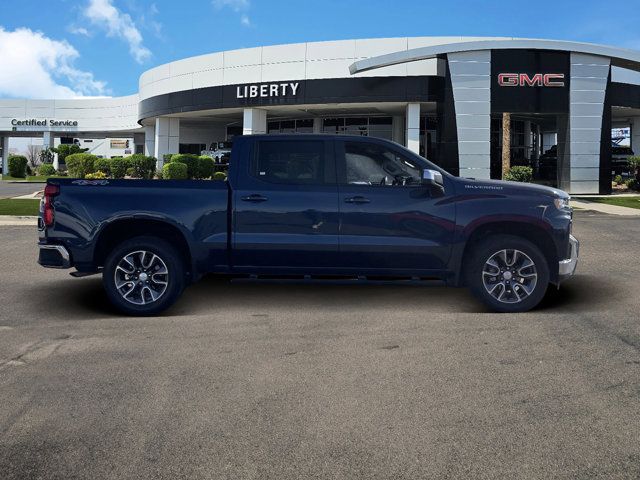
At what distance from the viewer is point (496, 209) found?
21.9 feet

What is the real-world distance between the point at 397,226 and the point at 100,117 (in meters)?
72.6

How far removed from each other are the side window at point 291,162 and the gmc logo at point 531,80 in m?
25.9

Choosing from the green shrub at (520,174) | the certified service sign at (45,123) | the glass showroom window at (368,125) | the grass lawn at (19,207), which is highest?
the certified service sign at (45,123)

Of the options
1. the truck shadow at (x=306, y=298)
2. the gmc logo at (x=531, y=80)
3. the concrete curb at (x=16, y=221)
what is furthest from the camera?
the gmc logo at (x=531, y=80)

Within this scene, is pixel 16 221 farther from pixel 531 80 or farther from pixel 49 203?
pixel 531 80

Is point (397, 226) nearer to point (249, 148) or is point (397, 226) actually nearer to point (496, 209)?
point (496, 209)

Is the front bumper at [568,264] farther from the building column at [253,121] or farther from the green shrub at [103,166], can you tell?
→ the building column at [253,121]

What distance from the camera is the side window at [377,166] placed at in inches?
270

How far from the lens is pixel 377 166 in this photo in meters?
6.95

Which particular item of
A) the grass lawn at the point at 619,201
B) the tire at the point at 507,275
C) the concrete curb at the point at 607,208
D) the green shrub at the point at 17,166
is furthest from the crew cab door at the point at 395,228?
the green shrub at the point at 17,166

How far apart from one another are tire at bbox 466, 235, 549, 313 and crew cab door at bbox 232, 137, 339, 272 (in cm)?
159

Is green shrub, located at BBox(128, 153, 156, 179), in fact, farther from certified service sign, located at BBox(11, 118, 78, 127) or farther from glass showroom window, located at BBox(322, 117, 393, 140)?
certified service sign, located at BBox(11, 118, 78, 127)

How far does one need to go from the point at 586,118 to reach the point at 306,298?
2776 cm

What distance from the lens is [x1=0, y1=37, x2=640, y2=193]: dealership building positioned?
3039 cm
